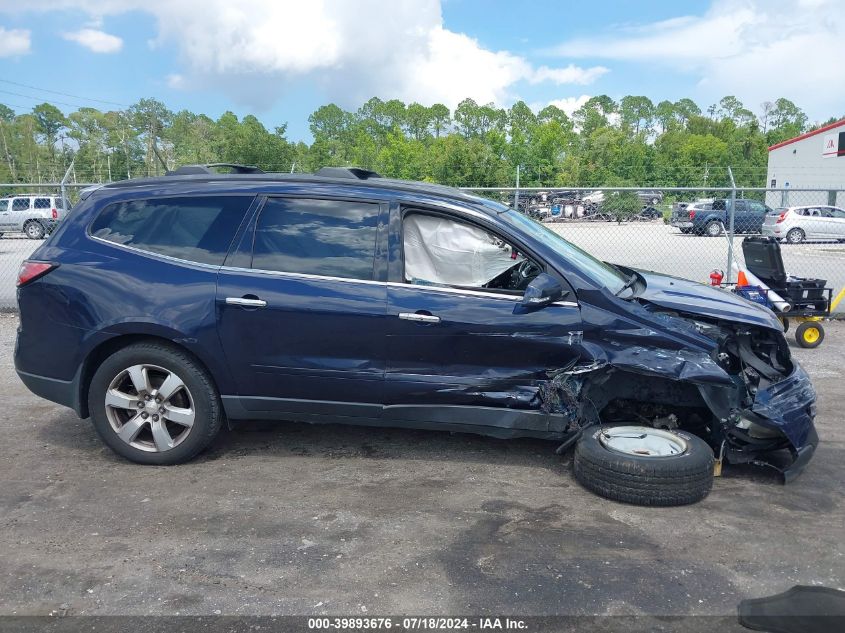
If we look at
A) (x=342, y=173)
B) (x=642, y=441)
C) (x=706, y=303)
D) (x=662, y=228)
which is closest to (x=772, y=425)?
(x=642, y=441)

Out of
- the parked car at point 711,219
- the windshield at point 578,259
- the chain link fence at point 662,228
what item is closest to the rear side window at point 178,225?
the windshield at point 578,259

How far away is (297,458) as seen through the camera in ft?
15.2

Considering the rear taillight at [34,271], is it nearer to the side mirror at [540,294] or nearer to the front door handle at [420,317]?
the front door handle at [420,317]

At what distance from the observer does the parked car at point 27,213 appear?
24781 millimetres

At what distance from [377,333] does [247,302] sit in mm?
821

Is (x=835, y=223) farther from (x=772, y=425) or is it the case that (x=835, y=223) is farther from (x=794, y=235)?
(x=772, y=425)

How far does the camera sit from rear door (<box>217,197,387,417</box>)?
420cm

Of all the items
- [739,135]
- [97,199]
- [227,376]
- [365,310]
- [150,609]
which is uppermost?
[739,135]

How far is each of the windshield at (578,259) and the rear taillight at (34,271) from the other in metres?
3.00

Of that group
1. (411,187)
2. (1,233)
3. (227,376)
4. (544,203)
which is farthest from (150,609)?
(1,233)

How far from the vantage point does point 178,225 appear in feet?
14.7

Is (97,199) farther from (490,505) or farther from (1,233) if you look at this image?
(1,233)

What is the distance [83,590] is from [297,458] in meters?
1.73

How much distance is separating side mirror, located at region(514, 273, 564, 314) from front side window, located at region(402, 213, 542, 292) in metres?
0.20
